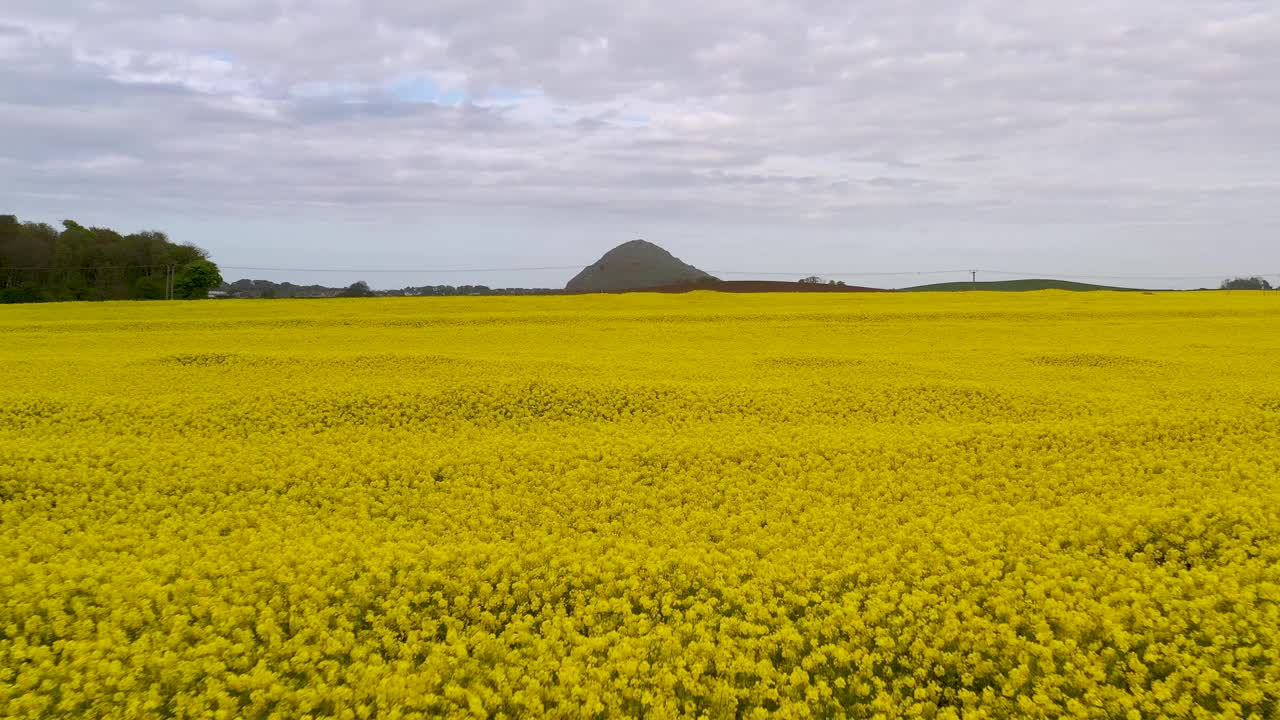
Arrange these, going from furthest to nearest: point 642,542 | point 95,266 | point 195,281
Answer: point 95,266 → point 195,281 → point 642,542

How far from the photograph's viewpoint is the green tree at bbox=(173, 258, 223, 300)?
46344 mm

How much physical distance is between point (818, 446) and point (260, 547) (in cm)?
657

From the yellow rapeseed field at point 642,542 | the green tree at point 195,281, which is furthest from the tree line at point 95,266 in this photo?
the yellow rapeseed field at point 642,542

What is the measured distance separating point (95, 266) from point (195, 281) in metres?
11.4

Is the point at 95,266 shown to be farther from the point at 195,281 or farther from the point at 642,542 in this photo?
the point at 642,542

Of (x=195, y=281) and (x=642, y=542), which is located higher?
(x=195, y=281)

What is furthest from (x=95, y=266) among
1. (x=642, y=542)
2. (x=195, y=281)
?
(x=642, y=542)

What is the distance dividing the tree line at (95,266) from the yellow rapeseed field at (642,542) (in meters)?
34.4

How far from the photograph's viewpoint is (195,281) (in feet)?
152

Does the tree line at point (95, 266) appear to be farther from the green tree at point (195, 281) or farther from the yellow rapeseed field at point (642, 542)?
the yellow rapeseed field at point (642, 542)

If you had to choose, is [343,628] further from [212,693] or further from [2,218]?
[2,218]

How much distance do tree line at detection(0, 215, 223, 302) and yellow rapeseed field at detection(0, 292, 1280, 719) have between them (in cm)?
3445

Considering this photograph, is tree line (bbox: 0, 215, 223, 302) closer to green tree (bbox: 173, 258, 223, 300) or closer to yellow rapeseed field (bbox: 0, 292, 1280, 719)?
green tree (bbox: 173, 258, 223, 300)

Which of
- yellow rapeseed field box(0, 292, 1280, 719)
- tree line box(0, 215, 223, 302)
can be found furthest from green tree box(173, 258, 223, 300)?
yellow rapeseed field box(0, 292, 1280, 719)
